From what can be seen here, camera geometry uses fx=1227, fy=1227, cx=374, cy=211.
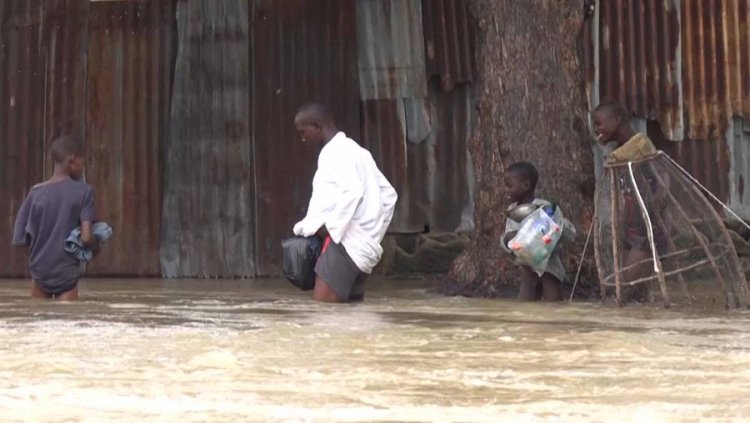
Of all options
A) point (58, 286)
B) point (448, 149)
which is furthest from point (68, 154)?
point (448, 149)

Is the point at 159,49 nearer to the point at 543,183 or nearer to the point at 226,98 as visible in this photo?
the point at 226,98

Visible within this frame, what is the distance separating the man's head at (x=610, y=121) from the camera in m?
7.57

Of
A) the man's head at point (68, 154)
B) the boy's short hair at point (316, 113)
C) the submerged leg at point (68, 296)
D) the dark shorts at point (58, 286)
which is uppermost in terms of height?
the boy's short hair at point (316, 113)

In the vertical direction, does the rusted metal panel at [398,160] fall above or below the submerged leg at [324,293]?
above

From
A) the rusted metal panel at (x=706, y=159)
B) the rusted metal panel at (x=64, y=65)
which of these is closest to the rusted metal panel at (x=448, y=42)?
the rusted metal panel at (x=706, y=159)

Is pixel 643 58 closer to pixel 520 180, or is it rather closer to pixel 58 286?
pixel 520 180

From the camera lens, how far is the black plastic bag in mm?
7543

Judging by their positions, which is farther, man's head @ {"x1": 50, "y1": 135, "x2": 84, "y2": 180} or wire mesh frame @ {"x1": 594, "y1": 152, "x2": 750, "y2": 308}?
man's head @ {"x1": 50, "y1": 135, "x2": 84, "y2": 180}

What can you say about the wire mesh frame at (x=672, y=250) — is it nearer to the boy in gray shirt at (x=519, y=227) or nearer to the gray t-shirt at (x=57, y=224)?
the boy in gray shirt at (x=519, y=227)

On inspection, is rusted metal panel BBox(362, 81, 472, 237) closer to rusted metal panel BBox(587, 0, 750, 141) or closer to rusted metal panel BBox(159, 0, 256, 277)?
rusted metal panel BBox(159, 0, 256, 277)

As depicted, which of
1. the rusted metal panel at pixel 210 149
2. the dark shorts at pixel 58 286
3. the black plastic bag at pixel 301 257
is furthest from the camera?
the rusted metal panel at pixel 210 149

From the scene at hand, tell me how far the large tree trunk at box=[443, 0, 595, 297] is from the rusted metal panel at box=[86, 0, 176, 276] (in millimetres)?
3718

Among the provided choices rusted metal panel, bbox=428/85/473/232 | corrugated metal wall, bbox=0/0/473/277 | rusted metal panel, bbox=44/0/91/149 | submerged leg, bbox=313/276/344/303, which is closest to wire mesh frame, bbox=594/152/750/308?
submerged leg, bbox=313/276/344/303

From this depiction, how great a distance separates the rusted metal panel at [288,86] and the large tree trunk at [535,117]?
266 centimetres
